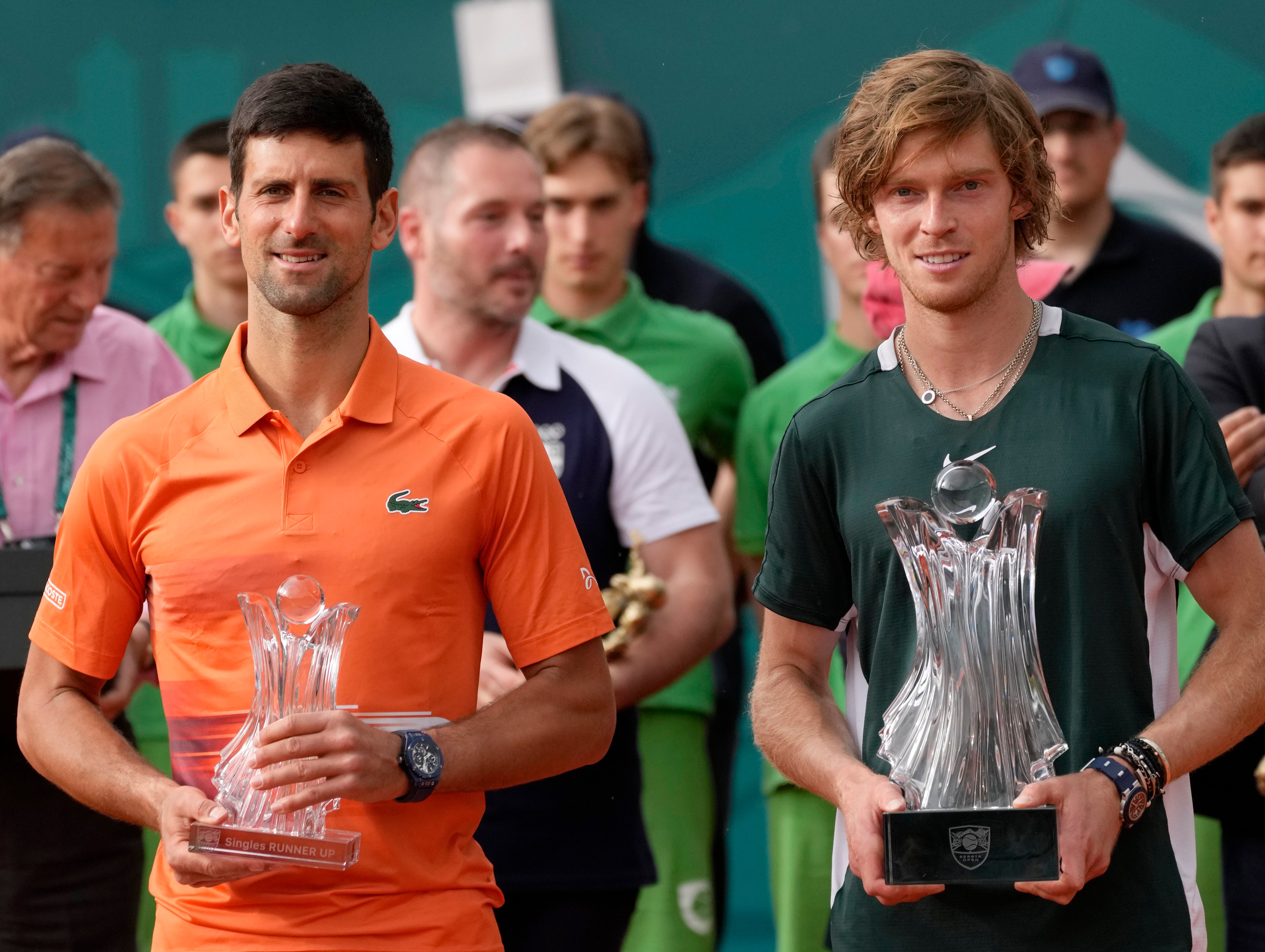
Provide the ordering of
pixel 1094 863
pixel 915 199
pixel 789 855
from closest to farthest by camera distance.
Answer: pixel 1094 863 → pixel 915 199 → pixel 789 855

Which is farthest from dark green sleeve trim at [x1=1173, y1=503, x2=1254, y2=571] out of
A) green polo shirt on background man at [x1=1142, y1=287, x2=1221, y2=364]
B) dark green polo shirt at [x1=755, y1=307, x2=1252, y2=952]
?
green polo shirt on background man at [x1=1142, y1=287, x2=1221, y2=364]

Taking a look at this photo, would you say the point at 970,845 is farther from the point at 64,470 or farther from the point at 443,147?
the point at 443,147

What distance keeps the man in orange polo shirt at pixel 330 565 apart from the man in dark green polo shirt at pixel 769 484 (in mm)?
1496


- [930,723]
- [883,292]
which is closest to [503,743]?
[930,723]

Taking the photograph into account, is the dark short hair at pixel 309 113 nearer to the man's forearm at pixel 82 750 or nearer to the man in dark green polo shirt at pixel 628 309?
the man's forearm at pixel 82 750

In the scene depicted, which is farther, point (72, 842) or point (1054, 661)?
point (72, 842)

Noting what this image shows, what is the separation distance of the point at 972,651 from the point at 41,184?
2.10 metres

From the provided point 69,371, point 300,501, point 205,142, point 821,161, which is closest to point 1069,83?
point 821,161

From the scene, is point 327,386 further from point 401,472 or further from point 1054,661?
point 1054,661

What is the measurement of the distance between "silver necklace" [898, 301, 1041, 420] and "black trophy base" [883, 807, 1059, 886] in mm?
507

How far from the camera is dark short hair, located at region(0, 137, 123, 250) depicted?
330cm

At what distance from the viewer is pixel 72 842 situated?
3.43m

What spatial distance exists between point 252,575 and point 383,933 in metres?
0.46

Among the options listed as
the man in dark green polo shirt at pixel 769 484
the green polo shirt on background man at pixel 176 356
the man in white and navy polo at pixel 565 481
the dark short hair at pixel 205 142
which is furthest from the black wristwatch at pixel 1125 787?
the dark short hair at pixel 205 142
